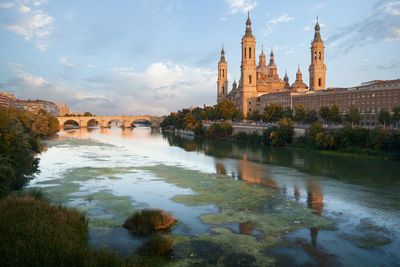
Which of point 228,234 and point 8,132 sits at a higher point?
point 8,132

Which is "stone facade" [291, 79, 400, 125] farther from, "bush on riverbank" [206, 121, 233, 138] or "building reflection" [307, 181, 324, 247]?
"building reflection" [307, 181, 324, 247]

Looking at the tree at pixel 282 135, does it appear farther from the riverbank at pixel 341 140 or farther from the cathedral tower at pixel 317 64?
the cathedral tower at pixel 317 64

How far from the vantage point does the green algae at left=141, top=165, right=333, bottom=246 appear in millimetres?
10641

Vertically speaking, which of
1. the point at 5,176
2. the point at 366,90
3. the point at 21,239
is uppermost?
the point at 366,90

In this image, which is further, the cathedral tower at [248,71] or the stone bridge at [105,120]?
the stone bridge at [105,120]

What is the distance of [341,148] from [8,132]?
2767 cm

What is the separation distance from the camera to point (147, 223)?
33.4 feet

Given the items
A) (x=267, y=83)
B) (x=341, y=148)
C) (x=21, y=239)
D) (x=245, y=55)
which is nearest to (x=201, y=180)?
(x=21, y=239)

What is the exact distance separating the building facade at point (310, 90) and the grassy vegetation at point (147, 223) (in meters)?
48.9

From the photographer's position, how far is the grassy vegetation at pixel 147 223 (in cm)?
997

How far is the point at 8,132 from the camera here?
656 inches

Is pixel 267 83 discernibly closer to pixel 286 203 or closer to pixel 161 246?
pixel 286 203

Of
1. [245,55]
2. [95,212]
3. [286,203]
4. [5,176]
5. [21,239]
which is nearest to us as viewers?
[21,239]

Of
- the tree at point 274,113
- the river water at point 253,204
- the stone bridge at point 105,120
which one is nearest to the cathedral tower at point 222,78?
the stone bridge at point 105,120
